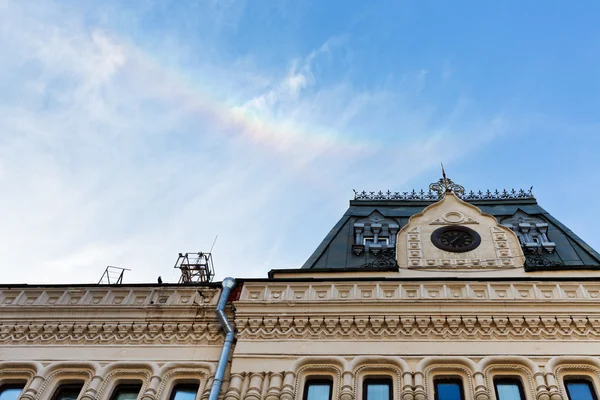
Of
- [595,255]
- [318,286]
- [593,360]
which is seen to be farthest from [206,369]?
[595,255]

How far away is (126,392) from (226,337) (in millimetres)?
2665

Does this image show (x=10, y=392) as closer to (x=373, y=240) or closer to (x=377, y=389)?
(x=377, y=389)

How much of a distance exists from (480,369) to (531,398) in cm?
120

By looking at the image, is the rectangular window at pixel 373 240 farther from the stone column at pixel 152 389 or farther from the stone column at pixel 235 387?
the stone column at pixel 152 389

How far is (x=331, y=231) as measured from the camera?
23.1m

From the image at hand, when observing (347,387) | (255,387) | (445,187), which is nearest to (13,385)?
Answer: (255,387)

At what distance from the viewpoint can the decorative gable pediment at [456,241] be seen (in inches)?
741

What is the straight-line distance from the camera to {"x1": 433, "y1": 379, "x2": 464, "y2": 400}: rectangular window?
13.7 m

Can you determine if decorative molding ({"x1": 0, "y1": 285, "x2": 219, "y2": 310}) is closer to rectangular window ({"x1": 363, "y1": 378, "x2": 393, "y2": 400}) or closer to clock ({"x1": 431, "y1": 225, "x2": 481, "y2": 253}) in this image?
rectangular window ({"x1": 363, "y1": 378, "x2": 393, "y2": 400})

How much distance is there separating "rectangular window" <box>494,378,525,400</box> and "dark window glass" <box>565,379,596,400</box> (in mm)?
1027

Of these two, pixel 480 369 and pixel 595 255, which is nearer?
pixel 480 369

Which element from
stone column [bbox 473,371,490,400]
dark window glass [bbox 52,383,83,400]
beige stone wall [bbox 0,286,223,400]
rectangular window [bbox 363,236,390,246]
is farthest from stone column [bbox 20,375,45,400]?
rectangular window [bbox 363,236,390,246]

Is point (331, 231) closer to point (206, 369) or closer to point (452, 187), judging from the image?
point (452, 187)

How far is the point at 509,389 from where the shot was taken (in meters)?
13.8
